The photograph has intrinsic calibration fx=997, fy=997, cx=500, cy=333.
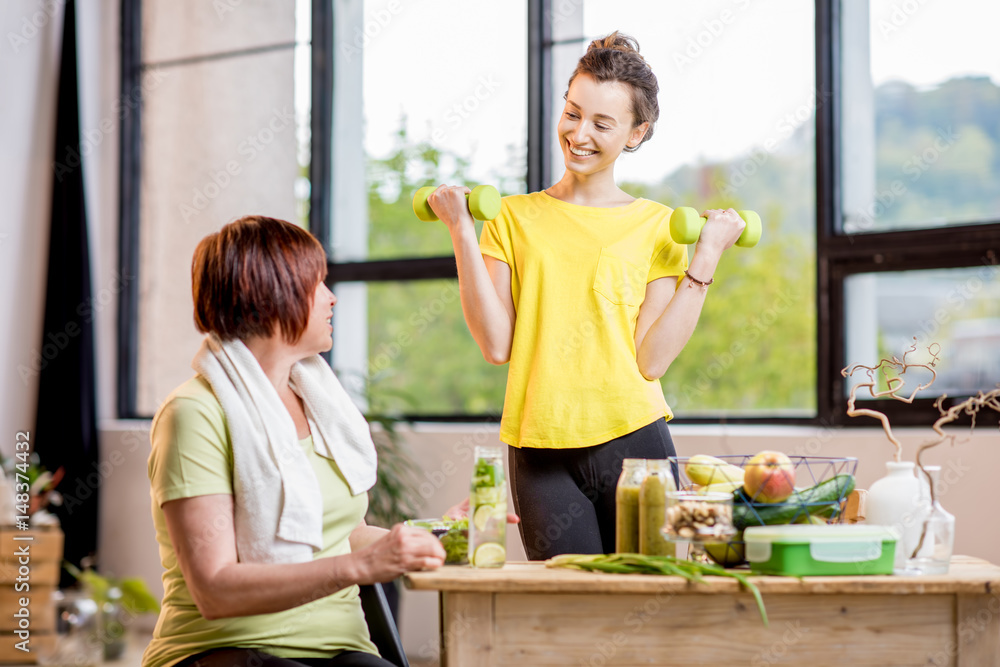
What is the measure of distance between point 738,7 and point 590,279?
7.40 ft

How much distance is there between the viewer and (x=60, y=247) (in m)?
4.14

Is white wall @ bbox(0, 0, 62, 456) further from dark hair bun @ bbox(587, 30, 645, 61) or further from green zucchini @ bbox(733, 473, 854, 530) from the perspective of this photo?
green zucchini @ bbox(733, 473, 854, 530)

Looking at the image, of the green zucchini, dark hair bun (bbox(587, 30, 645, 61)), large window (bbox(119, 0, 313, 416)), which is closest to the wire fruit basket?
the green zucchini

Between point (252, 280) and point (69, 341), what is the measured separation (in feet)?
10.1

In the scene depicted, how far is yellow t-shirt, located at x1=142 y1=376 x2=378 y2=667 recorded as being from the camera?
134 cm

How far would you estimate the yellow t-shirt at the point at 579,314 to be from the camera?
5.65ft

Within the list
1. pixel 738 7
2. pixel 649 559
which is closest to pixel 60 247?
pixel 738 7

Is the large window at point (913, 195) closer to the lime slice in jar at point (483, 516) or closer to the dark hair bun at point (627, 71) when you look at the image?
the dark hair bun at point (627, 71)

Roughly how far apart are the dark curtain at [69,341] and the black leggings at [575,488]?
9.90 ft

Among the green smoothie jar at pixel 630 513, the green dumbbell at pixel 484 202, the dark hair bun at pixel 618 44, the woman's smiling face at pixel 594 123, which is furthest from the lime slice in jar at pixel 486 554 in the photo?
the dark hair bun at pixel 618 44

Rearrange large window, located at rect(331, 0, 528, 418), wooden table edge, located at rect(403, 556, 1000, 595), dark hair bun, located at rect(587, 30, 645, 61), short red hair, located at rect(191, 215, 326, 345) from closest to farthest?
wooden table edge, located at rect(403, 556, 1000, 595) < short red hair, located at rect(191, 215, 326, 345) < dark hair bun, located at rect(587, 30, 645, 61) < large window, located at rect(331, 0, 528, 418)

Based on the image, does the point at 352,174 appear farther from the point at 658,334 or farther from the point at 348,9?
the point at 658,334

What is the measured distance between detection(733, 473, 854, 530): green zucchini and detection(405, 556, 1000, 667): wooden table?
0.34 ft

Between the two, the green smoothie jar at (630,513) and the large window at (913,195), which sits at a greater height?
the large window at (913,195)
